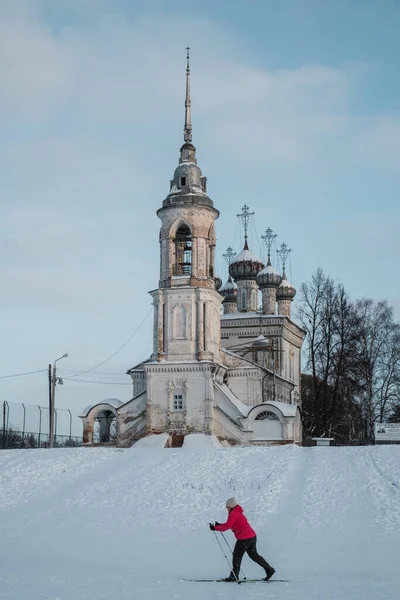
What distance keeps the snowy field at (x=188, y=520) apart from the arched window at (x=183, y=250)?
12335 millimetres

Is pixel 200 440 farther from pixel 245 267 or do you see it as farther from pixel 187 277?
pixel 245 267

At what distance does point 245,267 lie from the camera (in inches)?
2090

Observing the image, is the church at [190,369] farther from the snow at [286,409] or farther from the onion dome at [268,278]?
the onion dome at [268,278]

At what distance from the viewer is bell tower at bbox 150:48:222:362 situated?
120 ft

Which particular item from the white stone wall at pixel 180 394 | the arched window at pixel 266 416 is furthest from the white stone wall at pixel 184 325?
the arched window at pixel 266 416

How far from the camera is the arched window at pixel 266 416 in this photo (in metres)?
35.9

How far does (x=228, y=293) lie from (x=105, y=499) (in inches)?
1499

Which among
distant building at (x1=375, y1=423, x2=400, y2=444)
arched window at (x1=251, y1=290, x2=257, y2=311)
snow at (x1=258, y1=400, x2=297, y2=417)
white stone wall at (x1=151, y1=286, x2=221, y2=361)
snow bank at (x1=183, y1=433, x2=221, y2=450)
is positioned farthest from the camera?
arched window at (x1=251, y1=290, x2=257, y2=311)

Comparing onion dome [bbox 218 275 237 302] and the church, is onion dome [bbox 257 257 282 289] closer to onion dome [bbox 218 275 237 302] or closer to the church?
onion dome [bbox 218 275 237 302]

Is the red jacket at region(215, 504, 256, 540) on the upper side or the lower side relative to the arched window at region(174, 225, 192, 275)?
lower

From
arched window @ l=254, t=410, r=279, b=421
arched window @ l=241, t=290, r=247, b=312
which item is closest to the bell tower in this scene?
arched window @ l=254, t=410, r=279, b=421

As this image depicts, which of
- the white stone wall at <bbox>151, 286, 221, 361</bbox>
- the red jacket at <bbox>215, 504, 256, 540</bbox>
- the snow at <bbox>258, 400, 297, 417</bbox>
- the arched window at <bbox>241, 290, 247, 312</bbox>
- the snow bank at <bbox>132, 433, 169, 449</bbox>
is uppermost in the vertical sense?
the arched window at <bbox>241, 290, 247, 312</bbox>

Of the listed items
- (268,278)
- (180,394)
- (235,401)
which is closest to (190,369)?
(180,394)

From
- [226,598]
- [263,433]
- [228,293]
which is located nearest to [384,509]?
[226,598]
